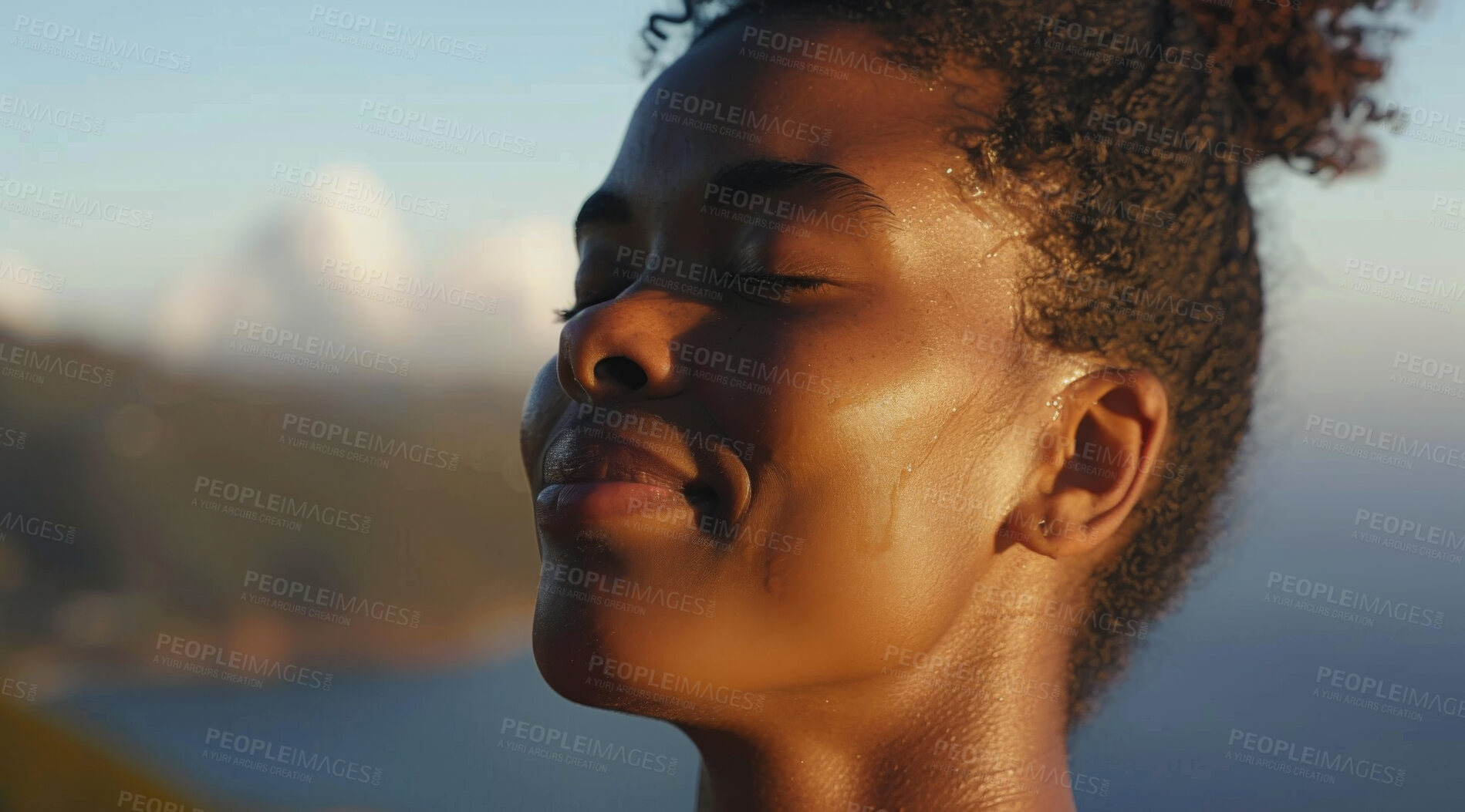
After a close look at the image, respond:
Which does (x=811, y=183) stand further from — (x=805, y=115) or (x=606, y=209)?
(x=606, y=209)

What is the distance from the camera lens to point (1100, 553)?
2.12 metres

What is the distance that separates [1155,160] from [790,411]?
904 millimetres

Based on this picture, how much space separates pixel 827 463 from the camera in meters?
1.71

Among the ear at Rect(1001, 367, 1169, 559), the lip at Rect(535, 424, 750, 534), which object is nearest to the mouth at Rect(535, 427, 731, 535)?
the lip at Rect(535, 424, 750, 534)

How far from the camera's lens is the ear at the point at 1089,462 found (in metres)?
1.94

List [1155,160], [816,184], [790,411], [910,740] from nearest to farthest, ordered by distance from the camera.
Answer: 1. [790,411]
2. [816,184]
3. [910,740]
4. [1155,160]

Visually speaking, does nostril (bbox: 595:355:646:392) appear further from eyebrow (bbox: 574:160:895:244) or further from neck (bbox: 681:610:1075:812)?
neck (bbox: 681:610:1075:812)

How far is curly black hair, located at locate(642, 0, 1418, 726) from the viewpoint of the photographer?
6.46 feet

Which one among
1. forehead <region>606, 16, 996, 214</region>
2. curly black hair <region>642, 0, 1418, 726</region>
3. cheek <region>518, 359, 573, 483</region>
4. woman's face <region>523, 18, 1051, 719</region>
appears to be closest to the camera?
woman's face <region>523, 18, 1051, 719</region>

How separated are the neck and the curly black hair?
25 cm

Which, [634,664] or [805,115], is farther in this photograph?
[805,115]

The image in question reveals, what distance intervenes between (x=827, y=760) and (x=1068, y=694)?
570mm

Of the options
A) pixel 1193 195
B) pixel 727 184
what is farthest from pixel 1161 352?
pixel 727 184

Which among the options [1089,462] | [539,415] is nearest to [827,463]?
[1089,462]
